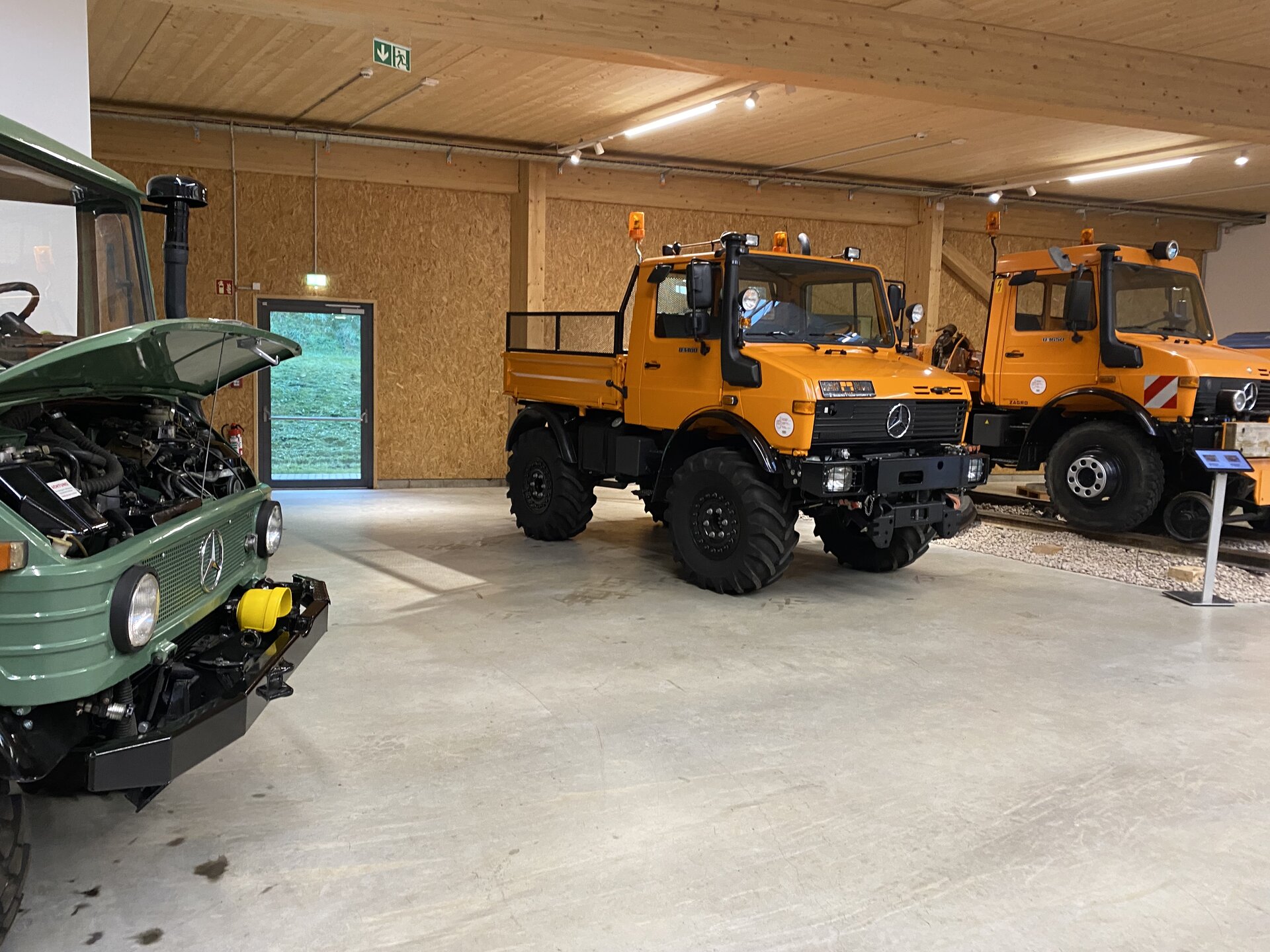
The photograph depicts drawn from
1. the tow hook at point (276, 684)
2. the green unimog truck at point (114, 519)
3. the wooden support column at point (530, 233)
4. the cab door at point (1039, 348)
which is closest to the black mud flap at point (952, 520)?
the cab door at point (1039, 348)

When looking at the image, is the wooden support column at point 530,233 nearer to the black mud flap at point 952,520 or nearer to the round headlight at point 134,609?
the black mud flap at point 952,520

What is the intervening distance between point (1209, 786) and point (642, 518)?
673 centimetres

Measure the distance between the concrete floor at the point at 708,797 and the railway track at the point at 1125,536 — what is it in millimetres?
2202

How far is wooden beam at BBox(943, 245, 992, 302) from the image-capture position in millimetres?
14617

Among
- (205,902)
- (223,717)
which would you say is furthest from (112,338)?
(205,902)

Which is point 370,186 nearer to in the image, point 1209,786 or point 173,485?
point 173,485

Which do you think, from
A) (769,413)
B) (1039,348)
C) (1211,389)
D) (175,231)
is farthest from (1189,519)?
(175,231)

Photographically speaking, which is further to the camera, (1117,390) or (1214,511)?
(1117,390)

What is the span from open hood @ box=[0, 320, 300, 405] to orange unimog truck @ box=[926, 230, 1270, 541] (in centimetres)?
725

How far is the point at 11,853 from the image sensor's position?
2408 mm

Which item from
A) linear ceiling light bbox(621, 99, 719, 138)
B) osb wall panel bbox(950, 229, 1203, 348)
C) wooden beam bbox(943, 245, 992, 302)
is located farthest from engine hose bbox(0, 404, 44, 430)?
osb wall panel bbox(950, 229, 1203, 348)

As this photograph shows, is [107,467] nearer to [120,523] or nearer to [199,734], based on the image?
[120,523]

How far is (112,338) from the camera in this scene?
2572 millimetres

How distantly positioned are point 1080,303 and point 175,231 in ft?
24.2
